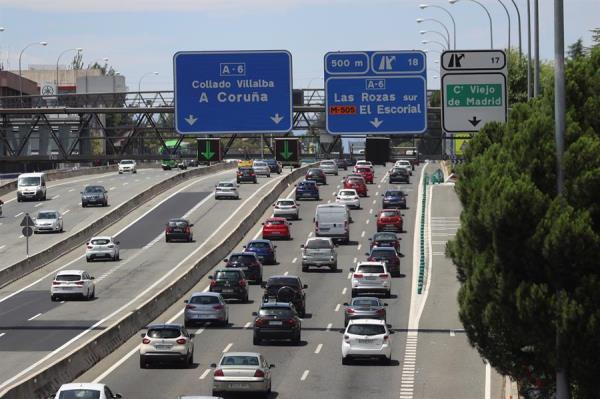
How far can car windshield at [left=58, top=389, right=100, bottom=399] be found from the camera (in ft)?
101

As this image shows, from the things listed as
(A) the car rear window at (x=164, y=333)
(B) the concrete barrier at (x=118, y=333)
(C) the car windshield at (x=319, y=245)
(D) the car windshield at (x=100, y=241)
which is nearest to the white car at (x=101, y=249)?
(D) the car windshield at (x=100, y=241)

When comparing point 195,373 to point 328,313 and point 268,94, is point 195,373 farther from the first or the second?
point 328,313

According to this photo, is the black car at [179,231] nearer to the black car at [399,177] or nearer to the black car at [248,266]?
the black car at [248,266]

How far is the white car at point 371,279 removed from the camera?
60875 mm

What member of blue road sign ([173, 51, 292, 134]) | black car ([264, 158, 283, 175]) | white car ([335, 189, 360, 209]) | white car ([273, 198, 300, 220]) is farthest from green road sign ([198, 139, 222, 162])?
black car ([264, 158, 283, 175])

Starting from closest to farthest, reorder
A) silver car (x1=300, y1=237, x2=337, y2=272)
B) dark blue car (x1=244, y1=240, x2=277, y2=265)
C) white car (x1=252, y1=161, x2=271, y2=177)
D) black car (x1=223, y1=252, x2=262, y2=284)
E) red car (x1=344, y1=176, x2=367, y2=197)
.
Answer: black car (x1=223, y1=252, x2=262, y2=284) < silver car (x1=300, y1=237, x2=337, y2=272) < dark blue car (x1=244, y1=240, x2=277, y2=265) < red car (x1=344, y1=176, x2=367, y2=197) < white car (x1=252, y1=161, x2=271, y2=177)

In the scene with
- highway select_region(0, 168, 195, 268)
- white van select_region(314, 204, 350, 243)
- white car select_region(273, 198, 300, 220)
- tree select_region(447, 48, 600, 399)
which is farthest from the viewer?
white car select_region(273, 198, 300, 220)

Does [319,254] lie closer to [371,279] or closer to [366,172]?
[371,279]

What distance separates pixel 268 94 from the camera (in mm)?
46844

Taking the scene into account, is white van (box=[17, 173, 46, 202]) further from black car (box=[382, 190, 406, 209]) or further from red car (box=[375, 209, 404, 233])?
red car (box=[375, 209, 404, 233])

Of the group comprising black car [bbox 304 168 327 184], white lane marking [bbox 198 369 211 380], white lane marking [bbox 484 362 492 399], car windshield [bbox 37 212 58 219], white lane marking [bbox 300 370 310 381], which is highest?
black car [bbox 304 168 327 184]

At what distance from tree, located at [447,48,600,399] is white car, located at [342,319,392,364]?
18.0m

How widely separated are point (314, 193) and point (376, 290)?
44.4 meters

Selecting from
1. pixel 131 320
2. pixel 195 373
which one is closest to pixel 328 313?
pixel 131 320
